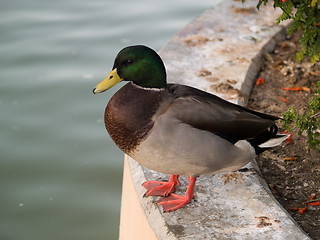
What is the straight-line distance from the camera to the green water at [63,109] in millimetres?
4617

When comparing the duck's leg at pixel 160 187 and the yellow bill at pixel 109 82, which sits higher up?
the yellow bill at pixel 109 82

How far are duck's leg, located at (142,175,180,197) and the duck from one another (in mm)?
120

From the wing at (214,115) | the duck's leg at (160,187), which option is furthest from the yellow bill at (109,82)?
the duck's leg at (160,187)

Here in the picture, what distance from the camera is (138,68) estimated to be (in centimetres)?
274

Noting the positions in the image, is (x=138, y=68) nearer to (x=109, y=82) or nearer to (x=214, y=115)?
(x=109, y=82)

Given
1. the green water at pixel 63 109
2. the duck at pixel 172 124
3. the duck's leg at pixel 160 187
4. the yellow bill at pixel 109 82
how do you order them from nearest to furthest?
1. the duck at pixel 172 124
2. the yellow bill at pixel 109 82
3. the duck's leg at pixel 160 187
4. the green water at pixel 63 109

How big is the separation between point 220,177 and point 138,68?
81cm

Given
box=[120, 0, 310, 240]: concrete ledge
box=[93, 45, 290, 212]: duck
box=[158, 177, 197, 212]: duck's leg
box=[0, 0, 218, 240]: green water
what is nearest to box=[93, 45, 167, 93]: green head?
box=[93, 45, 290, 212]: duck

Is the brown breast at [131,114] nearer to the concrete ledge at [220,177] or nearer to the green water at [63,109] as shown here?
the concrete ledge at [220,177]

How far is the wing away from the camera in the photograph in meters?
2.69

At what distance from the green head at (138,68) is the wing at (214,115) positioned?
0.12m

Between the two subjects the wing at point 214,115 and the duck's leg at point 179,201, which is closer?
the wing at point 214,115

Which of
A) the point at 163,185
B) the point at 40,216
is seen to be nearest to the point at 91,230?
the point at 40,216

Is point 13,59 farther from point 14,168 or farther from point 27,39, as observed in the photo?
point 14,168
